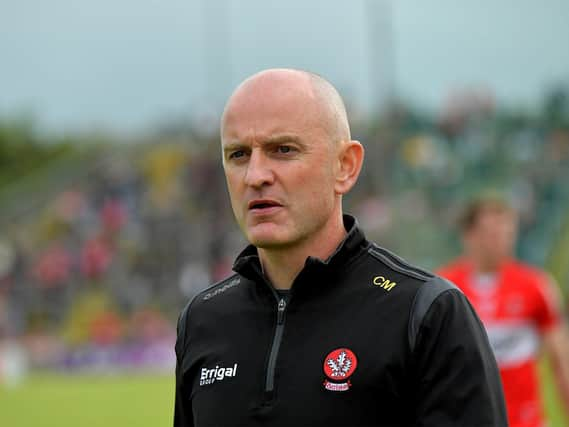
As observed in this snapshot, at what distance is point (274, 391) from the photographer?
8.30 ft

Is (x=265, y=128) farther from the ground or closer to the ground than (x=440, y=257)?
farther from the ground

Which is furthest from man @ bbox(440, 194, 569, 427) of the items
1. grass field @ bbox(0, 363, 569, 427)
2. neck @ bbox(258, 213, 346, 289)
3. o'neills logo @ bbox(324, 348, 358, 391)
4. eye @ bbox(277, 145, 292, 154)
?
grass field @ bbox(0, 363, 569, 427)

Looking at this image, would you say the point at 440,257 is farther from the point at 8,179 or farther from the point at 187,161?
the point at 8,179

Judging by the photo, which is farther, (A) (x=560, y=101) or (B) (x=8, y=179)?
(B) (x=8, y=179)

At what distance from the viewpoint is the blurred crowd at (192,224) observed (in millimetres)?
21422

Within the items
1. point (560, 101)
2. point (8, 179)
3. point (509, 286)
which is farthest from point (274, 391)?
point (8, 179)

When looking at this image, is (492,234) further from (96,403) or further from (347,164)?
(96,403)

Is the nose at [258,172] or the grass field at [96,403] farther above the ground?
the nose at [258,172]

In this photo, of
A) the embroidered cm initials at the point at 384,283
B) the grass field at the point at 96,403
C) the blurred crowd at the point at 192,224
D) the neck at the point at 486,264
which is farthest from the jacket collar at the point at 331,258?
the blurred crowd at the point at 192,224

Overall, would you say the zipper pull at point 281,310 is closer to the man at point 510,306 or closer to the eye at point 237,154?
the eye at point 237,154

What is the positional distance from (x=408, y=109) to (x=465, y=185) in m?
3.65

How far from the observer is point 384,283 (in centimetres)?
262

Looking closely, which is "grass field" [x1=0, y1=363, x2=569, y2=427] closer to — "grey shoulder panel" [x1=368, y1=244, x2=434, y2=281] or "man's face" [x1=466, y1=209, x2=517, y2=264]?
"man's face" [x1=466, y1=209, x2=517, y2=264]

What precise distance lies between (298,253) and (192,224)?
77.5ft
